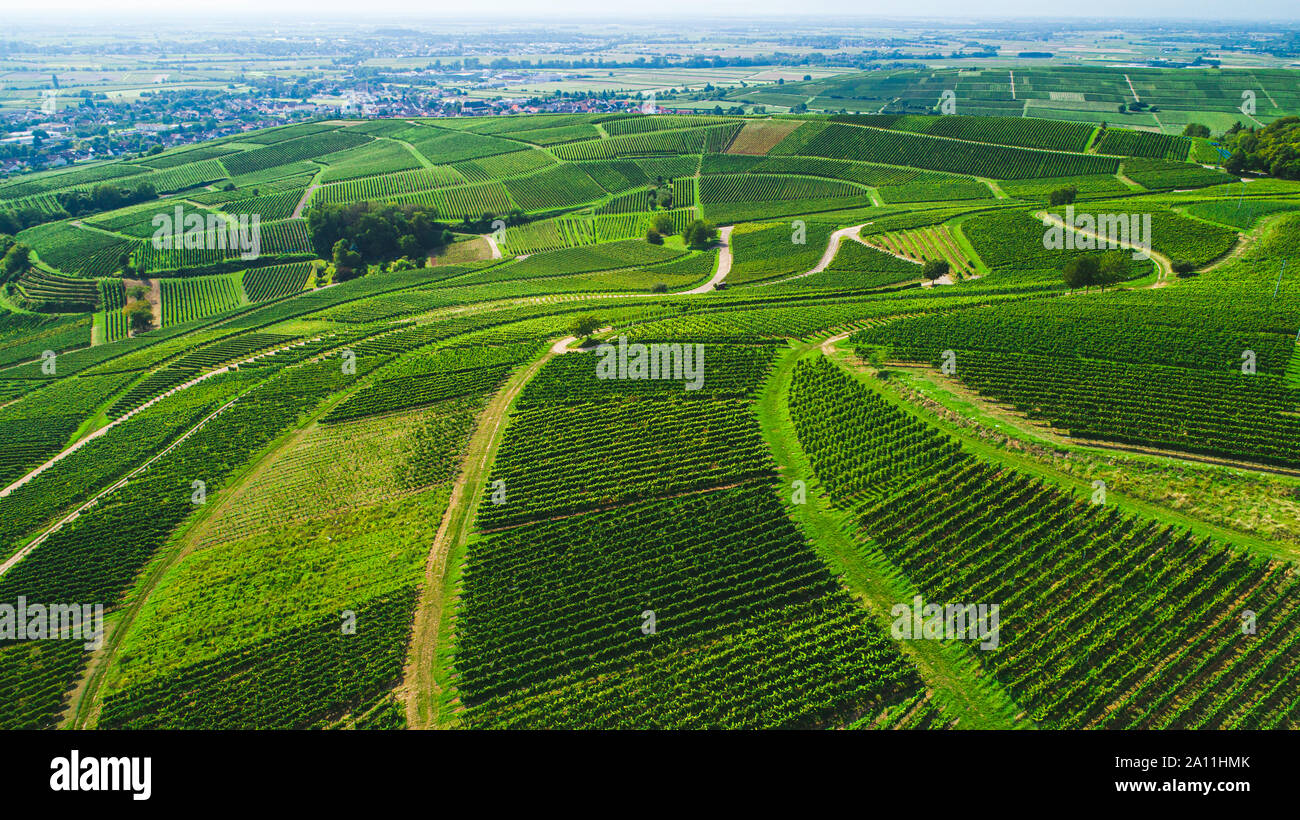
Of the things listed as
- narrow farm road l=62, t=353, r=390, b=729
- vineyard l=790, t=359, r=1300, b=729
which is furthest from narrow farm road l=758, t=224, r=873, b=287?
narrow farm road l=62, t=353, r=390, b=729

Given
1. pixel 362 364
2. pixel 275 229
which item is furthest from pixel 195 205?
pixel 362 364

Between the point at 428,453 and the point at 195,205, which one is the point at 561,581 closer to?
the point at 428,453

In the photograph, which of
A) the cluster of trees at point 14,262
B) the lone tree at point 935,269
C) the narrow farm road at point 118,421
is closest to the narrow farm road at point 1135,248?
the lone tree at point 935,269

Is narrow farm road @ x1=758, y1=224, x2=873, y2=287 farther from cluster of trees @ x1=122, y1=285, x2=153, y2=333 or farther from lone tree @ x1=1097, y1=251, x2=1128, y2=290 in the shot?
cluster of trees @ x1=122, y1=285, x2=153, y2=333

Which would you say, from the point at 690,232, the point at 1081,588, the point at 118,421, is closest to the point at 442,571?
the point at 1081,588

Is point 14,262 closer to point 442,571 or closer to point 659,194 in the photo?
point 659,194
